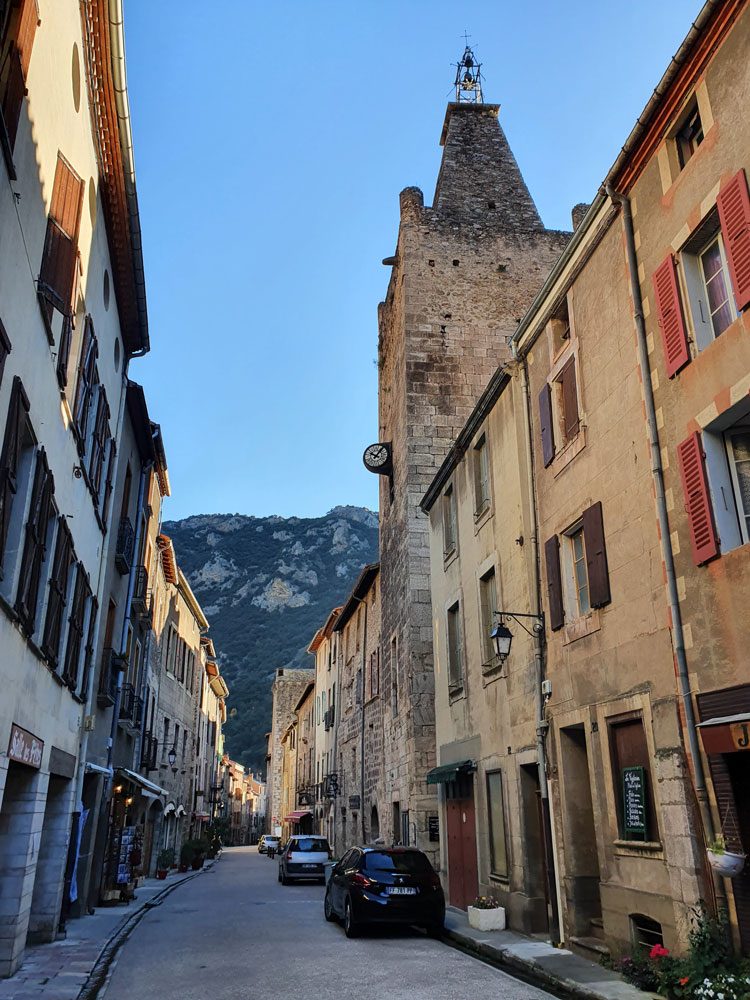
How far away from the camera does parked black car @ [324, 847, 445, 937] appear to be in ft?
37.4

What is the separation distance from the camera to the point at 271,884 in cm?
2377

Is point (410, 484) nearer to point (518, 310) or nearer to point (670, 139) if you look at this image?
point (518, 310)

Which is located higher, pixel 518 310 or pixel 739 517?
pixel 518 310

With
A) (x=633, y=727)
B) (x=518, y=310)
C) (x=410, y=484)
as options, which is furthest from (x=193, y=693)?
(x=633, y=727)

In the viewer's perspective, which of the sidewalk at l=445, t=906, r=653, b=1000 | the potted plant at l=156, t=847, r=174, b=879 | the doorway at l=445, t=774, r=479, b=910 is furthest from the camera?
the potted plant at l=156, t=847, r=174, b=879

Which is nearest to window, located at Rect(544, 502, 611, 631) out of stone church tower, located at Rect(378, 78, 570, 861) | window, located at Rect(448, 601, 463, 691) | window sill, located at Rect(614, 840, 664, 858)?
window sill, located at Rect(614, 840, 664, 858)

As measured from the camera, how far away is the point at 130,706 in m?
18.3

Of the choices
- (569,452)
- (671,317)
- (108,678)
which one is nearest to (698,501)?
(671,317)

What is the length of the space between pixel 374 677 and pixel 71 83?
62.7 feet

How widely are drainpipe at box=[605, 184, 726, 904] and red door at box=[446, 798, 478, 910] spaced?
7.56 metres

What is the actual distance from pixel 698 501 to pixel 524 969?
574cm

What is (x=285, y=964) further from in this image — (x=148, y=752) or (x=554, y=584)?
(x=148, y=752)

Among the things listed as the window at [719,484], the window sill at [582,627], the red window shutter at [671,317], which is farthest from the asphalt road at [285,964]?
the red window shutter at [671,317]

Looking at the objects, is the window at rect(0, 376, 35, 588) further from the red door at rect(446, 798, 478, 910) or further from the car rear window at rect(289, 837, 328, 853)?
the car rear window at rect(289, 837, 328, 853)
